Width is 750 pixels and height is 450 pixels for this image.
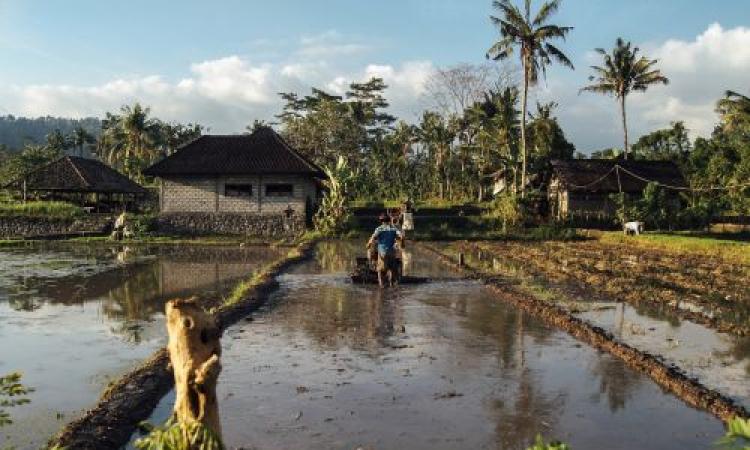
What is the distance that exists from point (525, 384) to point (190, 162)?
28.6 m

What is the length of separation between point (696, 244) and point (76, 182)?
30.0m

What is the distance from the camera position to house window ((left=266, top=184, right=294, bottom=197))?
3291 cm

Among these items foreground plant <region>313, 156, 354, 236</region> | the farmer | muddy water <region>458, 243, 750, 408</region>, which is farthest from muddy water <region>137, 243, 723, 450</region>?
foreground plant <region>313, 156, 354, 236</region>

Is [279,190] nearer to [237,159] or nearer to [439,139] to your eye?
[237,159]

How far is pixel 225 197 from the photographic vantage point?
33.0 m

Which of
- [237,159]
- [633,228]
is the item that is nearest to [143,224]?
[237,159]

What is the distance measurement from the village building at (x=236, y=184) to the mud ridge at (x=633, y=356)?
19.2m

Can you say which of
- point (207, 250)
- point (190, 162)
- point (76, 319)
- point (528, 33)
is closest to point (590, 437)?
point (76, 319)

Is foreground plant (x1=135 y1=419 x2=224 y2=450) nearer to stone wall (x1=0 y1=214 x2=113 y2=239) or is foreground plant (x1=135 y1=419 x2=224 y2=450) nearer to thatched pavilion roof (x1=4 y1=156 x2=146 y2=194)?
stone wall (x1=0 y1=214 x2=113 y2=239)

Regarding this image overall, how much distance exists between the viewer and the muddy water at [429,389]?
18.9 feet

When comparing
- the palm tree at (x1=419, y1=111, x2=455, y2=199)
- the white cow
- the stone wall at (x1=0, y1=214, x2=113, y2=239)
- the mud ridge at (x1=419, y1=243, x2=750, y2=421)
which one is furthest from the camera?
the palm tree at (x1=419, y1=111, x2=455, y2=199)

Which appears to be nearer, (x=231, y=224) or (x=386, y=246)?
(x=386, y=246)

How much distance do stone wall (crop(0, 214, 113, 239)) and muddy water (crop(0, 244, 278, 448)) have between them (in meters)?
8.65

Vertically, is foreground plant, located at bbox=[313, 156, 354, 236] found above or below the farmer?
above
